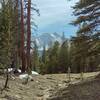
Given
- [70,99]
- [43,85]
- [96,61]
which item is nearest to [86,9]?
[96,61]

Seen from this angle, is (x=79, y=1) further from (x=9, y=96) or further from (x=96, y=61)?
(x=9, y=96)

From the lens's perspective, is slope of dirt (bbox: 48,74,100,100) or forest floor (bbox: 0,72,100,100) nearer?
slope of dirt (bbox: 48,74,100,100)

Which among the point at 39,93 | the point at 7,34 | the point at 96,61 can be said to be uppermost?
the point at 7,34

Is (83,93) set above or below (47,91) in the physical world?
above

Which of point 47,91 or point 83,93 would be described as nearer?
point 83,93

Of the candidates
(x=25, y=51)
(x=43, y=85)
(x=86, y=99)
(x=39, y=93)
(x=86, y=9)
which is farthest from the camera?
(x=25, y=51)

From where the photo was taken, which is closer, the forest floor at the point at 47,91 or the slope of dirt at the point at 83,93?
the slope of dirt at the point at 83,93

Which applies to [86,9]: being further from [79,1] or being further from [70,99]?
[70,99]

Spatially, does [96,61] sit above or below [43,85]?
above

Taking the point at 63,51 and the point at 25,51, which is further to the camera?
the point at 63,51

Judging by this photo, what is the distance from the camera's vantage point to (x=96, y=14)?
70.2 ft

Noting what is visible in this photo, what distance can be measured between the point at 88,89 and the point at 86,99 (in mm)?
1852

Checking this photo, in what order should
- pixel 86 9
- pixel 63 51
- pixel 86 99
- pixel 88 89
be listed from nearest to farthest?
pixel 86 99
pixel 88 89
pixel 86 9
pixel 63 51

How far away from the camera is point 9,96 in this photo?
1725 cm
